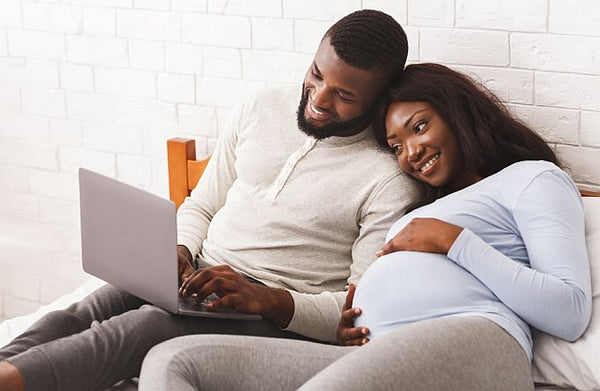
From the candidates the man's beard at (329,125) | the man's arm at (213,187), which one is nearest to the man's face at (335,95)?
the man's beard at (329,125)

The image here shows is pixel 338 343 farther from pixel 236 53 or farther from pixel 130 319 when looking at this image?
pixel 236 53

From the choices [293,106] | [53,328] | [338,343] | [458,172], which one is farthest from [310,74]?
→ [53,328]

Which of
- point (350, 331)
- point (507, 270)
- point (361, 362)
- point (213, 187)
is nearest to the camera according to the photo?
point (361, 362)

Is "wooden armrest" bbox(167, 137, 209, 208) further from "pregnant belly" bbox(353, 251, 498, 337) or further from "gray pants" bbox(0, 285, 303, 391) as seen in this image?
"pregnant belly" bbox(353, 251, 498, 337)

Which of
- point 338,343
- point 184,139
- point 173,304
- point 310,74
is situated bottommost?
point 338,343

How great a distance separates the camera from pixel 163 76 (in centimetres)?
233

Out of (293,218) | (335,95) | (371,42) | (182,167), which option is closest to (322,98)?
(335,95)

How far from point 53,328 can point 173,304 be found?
0.21 meters

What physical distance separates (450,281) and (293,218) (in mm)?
415

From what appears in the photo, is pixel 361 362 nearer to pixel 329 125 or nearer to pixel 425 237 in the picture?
pixel 425 237

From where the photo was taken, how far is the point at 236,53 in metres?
2.22

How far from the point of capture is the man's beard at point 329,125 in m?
1.83

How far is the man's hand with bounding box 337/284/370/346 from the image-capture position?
1.60 meters

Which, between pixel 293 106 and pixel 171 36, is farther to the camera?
pixel 171 36
